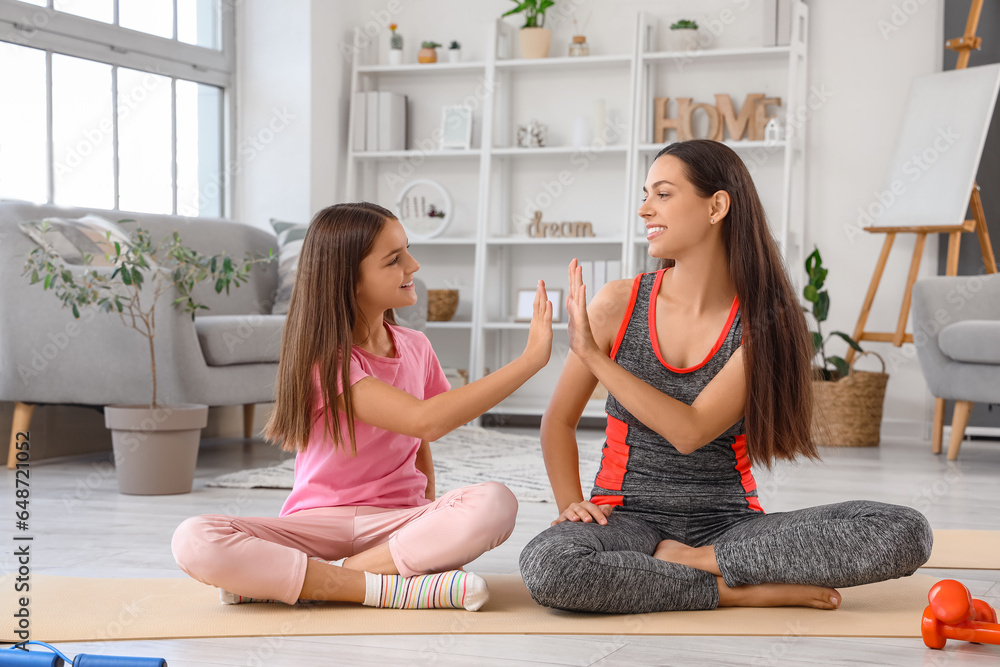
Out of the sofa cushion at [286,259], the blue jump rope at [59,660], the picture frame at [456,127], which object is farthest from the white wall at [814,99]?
the blue jump rope at [59,660]

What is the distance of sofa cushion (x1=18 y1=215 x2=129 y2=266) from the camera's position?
3.06 meters

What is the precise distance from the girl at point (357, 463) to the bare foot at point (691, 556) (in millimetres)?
242

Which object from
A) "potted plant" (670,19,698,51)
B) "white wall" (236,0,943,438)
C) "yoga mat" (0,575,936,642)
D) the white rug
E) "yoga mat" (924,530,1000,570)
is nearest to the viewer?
"yoga mat" (0,575,936,642)

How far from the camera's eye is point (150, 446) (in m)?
2.77

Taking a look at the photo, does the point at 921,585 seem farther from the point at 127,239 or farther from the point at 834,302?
the point at 834,302

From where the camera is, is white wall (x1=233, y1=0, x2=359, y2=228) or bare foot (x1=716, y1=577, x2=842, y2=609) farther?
white wall (x1=233, y1=0, x2=359, y2=228)

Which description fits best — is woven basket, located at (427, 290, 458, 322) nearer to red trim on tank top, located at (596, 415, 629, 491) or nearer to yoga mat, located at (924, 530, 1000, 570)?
yoga mat, located at (924, 530, 1000, 570)

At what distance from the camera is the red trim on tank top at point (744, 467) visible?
1.68 m

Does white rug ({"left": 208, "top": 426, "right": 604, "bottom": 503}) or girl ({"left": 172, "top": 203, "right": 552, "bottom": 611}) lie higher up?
girl ({"left": 172, "top": 203, "right": 552, "bottom": 611})

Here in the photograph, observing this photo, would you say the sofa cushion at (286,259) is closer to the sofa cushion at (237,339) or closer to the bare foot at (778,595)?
the sofa cushion at (237,339)

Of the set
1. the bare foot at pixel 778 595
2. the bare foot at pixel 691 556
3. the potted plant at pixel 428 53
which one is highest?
the potted plant at pixel 428 53

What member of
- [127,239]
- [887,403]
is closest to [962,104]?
[887,403]

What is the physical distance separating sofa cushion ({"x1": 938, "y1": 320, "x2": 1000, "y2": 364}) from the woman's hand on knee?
7.51 ft

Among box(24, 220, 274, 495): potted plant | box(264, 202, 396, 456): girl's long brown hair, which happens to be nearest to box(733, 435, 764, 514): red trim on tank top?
box(264, 202, 396, 456): girl's long brown hair
